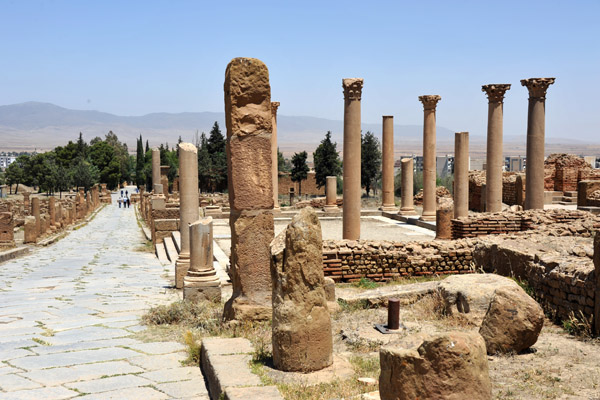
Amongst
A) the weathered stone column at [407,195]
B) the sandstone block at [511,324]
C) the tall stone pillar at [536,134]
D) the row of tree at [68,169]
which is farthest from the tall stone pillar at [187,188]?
the row of tree at [68,169]

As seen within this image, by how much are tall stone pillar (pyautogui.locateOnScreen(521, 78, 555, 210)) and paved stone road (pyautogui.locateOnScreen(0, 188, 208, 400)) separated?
34.6 feet

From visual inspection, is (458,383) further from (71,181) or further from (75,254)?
(71,181)

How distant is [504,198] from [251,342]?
88.0 ft

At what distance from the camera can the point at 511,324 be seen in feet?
20.6

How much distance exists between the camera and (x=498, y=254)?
417 inches

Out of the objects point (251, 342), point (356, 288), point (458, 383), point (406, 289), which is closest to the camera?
point (458, 383)

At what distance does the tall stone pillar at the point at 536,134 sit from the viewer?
1678cm

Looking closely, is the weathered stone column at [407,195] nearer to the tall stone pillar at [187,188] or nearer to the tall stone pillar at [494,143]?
the tall stone pillar at [494,143]

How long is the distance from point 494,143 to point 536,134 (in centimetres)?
163

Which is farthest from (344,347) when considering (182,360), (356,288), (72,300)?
(72,300)

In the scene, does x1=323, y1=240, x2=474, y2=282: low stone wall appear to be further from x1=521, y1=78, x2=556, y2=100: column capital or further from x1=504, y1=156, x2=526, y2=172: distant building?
x1=504, y1=156, x2=526, y2=172: distant building

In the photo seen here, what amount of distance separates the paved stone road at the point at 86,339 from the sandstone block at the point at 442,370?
6.75ft

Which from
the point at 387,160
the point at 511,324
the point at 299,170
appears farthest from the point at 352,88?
the point at 299,170

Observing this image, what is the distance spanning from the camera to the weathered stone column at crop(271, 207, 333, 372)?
5438 mm
